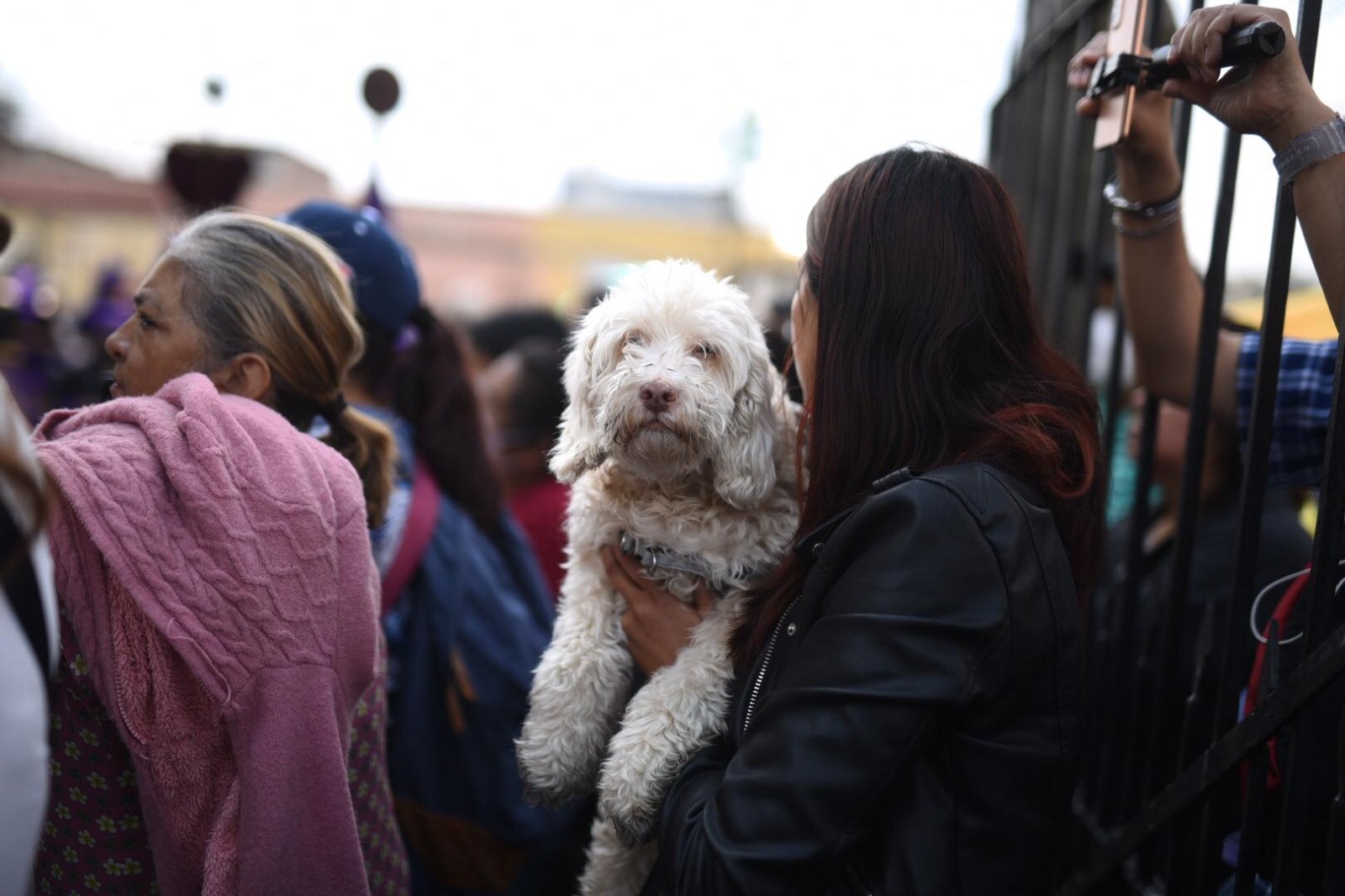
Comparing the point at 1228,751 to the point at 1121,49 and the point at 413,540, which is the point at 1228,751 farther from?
the point at 413,540

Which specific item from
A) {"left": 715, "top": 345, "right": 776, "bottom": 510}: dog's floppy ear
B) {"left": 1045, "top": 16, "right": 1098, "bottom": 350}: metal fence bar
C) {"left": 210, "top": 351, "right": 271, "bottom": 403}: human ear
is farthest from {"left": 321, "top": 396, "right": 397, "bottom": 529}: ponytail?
{"left": 1045, "top": 16, "right": 1098, "bottom": 350}: metal fence bar

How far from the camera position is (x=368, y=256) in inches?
110

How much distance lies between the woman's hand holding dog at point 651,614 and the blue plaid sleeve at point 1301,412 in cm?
126

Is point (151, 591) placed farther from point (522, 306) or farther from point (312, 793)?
point (522, 306)

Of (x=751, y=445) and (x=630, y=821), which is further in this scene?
(x=751, y=445)

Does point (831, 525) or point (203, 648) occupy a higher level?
point (831, 525)

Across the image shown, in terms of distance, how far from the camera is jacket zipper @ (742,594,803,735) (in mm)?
1571

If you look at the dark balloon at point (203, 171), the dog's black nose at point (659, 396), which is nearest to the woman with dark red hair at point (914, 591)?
the dog's black nose at point (659, 396)

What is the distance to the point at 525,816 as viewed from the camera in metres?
2.78


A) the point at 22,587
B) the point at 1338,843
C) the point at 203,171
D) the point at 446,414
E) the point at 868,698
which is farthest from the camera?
the point at 203,171

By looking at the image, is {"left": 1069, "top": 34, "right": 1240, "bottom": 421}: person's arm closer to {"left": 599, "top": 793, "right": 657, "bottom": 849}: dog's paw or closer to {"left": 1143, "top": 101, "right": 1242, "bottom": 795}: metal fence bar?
{"left": 1143, "top": 101, "right": 1242, "bottom": 795}: metal fence bar

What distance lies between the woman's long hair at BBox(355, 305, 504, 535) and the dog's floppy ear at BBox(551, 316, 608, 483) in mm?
1123

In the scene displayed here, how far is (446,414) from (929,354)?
2021 mm

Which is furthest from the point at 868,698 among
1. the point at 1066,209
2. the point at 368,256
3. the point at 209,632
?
the point at 1066,209
